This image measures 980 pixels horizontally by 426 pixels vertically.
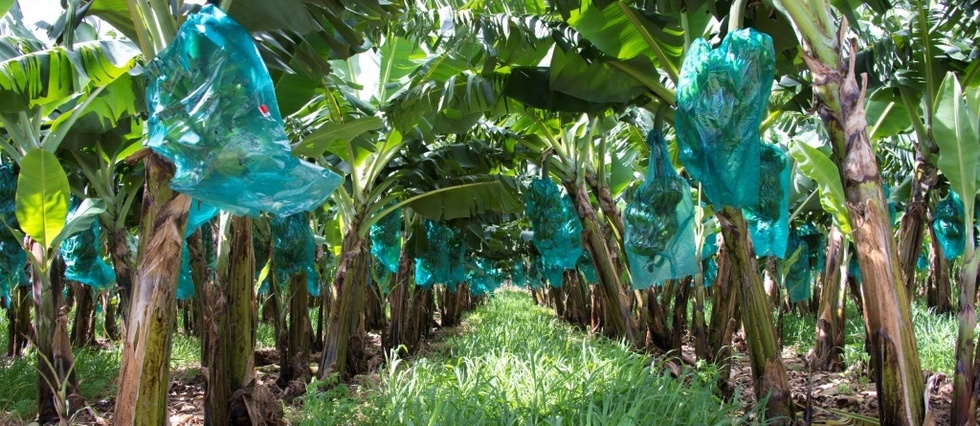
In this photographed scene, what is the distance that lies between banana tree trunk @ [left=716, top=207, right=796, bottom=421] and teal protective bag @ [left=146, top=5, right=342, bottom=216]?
7.64 ft

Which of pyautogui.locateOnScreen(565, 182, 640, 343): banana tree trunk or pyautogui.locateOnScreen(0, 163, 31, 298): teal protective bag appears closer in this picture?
pyautogui.locateOnScreen(0, 163, 31, 298): teal protective bag

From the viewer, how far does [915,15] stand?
15.8 ft

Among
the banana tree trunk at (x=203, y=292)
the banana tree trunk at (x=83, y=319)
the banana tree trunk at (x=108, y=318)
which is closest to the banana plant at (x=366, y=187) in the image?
the banana tree trunk at (x=203, y=292)

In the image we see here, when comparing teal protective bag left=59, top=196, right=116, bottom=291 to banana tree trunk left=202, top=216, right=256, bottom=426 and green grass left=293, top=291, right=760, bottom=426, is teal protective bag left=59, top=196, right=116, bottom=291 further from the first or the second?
green grass left=293, top=291, right=760, bottom=426

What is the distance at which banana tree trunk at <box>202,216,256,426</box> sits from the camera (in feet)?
13.4

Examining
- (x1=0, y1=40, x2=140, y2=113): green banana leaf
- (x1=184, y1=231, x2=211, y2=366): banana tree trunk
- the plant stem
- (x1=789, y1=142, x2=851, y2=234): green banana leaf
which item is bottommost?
(x1=184, y1=231, x2=211, y2=366): banana tree trunk

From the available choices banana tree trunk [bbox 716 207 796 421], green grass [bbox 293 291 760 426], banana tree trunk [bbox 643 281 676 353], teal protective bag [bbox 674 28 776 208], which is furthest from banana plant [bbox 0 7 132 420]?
→ banana tree trunk [bbox 643 281 676 353]

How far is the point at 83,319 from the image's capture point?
374 inches

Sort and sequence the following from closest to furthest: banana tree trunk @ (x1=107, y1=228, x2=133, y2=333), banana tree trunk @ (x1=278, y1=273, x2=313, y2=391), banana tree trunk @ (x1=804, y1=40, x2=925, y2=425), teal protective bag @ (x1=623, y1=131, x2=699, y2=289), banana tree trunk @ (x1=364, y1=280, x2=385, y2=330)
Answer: banana tree trunk @ (x1=804, y1=40, x2=925, y2=425)
teal protective bag @ (x1=623, y1=131, x2=699, y2=289)
banana tree trunk @ (x1=107, y1=228, x2=133, y2=333)
banana tree trunk @ (x1=278, y1=273, x2=313, y2=391)
banana tree trunk @ (x1=364, y1=280, x2=385, y2=330)

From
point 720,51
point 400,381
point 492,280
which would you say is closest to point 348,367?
point 400,381

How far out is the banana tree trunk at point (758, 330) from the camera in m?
3.48

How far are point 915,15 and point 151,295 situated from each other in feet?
17.3

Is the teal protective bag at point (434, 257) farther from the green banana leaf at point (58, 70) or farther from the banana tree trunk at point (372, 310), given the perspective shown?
the green banana leaf at point (58, 70)

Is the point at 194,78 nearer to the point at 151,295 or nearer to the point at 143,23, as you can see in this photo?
the point at 143,23
